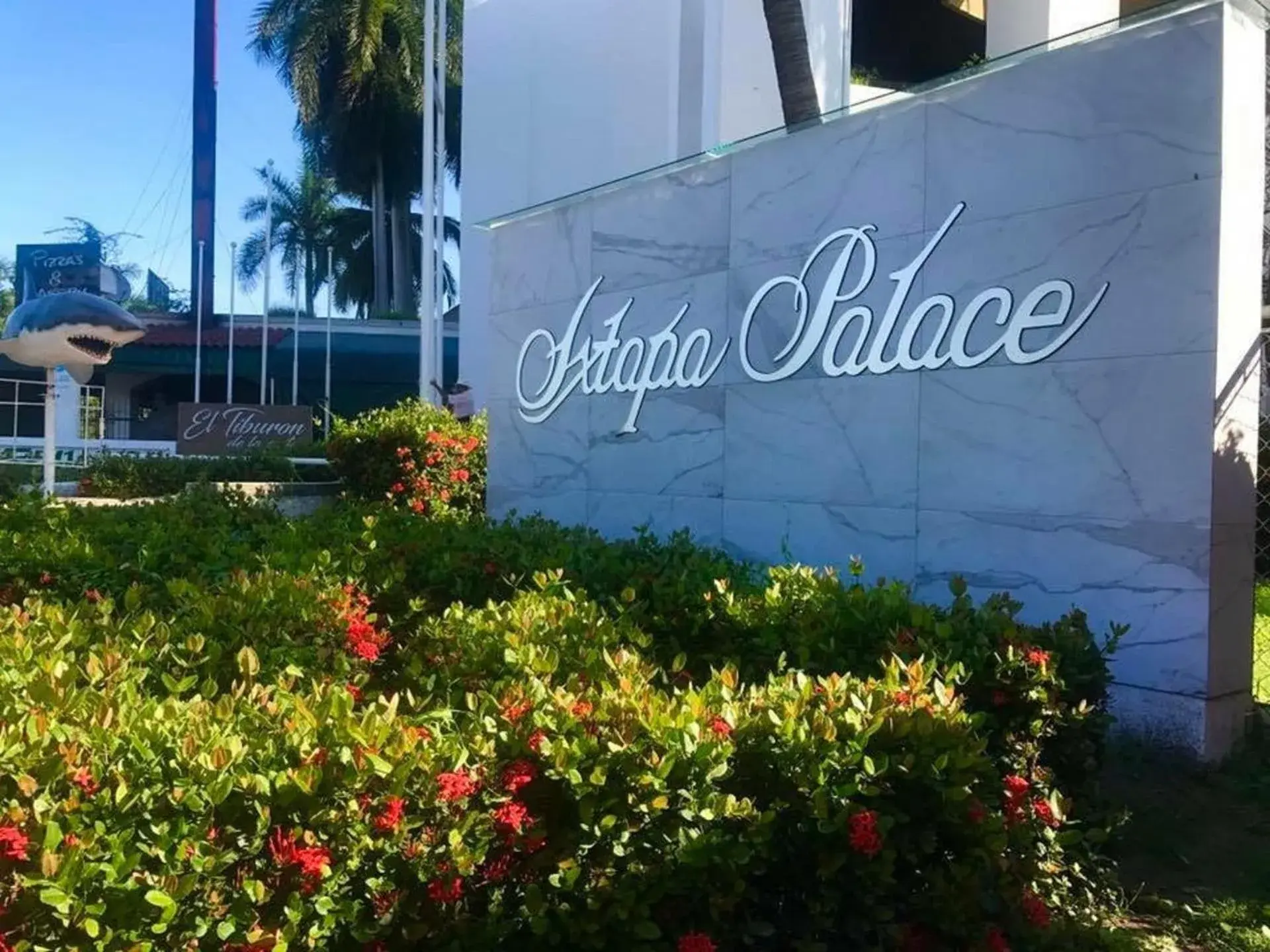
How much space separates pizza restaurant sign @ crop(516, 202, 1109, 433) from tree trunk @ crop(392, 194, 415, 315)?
33.6 m

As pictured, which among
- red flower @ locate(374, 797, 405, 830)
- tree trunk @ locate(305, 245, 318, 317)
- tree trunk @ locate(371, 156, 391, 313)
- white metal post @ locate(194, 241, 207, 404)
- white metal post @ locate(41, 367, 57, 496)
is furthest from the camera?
tree trunk @ locate(305, 245, 318, 317)

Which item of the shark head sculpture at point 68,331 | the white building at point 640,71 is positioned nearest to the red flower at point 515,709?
the shark head sculpture at point 68,331

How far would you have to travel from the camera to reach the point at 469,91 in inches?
866

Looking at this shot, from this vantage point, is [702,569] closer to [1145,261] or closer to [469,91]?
[1145,261]

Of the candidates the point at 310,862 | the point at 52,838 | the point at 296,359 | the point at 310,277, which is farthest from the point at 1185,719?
the point at 310,277

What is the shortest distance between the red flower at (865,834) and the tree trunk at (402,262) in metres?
39.3

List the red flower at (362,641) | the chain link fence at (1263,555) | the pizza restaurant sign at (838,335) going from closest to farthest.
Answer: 1. the red flower at (362,641)
2. the pizza restaurant sign at (838,335)
3. the chain link fence at (1263,555)

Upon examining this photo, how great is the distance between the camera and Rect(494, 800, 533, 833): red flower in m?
2.30

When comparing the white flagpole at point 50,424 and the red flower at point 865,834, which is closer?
the red flower at point 865,834

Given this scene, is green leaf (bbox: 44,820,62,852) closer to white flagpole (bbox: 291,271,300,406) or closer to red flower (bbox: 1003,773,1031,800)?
red flower (bbox: 1003,773,1031,800)

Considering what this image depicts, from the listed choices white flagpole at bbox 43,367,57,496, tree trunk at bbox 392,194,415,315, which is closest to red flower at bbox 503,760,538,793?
white flagpole at bbox 43,367,57,496

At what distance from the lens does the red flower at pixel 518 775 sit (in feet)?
7.75

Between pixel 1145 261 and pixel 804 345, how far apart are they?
2039 mm

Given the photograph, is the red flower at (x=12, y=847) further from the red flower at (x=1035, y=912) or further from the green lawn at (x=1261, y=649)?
the green lawn at (x=1261, y=649)
